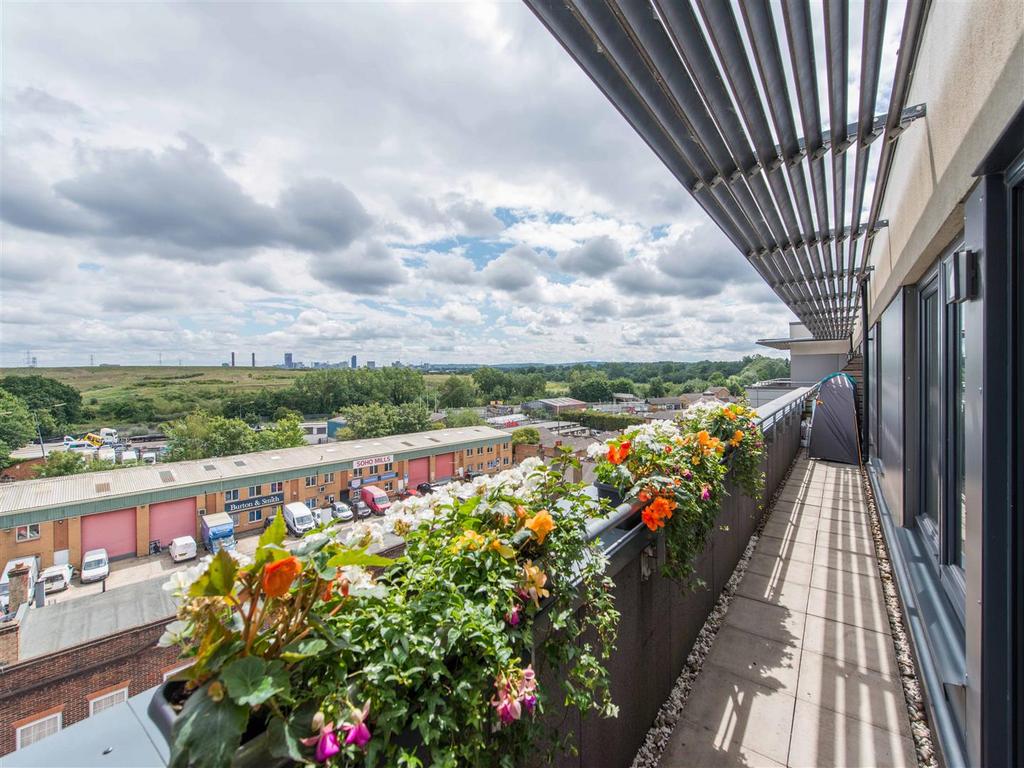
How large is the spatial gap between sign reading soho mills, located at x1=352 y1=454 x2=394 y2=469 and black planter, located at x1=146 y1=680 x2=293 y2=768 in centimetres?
557

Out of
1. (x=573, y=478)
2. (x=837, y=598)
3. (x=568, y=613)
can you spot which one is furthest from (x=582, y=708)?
(x=837, y=598)

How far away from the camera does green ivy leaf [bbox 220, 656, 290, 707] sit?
1.75 feet

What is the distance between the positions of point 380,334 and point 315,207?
83.1 feet

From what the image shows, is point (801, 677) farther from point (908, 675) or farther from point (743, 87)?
point (743, 87)

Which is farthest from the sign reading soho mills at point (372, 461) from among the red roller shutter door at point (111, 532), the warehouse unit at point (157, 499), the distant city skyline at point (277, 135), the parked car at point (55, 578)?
the distant city skyline at point (277, 135)

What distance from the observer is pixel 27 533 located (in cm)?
347

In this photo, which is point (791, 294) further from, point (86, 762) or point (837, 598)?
point (86, 762)

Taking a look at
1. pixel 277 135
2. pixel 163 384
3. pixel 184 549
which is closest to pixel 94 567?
pixel 184 549

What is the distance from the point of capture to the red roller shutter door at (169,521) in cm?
404

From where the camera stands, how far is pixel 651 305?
23672 millimetres

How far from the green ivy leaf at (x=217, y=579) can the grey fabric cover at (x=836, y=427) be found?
8577mm

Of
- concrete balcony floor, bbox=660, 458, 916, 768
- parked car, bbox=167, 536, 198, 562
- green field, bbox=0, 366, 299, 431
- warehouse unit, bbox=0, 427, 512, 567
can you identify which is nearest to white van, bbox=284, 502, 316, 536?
warehouse unit, bbox=0, 427, 512, 567

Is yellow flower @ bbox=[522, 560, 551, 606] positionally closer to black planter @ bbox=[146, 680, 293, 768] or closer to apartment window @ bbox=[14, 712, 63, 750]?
black planter @ bbox=[146, 680, 293, 768]

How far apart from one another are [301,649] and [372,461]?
601 cm
